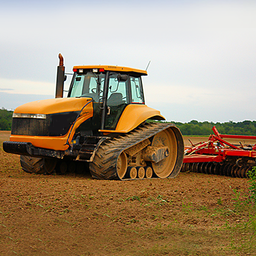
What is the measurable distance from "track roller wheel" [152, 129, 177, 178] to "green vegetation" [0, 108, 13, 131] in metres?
27.7

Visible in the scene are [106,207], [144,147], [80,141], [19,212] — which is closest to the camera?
[19,212]

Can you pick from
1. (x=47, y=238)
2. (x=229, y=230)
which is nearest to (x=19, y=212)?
(x=47, y=238)

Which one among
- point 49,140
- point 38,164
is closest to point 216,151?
point 38,164

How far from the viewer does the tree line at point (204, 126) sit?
32.7 meters

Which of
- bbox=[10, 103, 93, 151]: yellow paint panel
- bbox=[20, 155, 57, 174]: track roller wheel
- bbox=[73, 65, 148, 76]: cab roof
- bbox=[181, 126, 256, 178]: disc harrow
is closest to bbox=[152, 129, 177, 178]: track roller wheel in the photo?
bbox=[181, 126, 256, 178]: disc harrow

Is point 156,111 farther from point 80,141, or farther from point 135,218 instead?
point 135,218

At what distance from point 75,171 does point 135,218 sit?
541 cm

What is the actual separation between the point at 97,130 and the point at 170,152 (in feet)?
9.30

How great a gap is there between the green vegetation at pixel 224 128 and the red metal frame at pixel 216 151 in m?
18.4

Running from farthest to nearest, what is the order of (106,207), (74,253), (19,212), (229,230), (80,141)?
(80,141)
(106,207)
(19,212)
(229,230)
(74,253)

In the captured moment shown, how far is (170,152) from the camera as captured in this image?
12.1 metres

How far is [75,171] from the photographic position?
11.5 m

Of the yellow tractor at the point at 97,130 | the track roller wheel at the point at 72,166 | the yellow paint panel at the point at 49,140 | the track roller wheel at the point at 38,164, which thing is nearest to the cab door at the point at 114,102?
the yellow tractor at the point at 97,130

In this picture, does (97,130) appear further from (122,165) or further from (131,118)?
(122,165)
